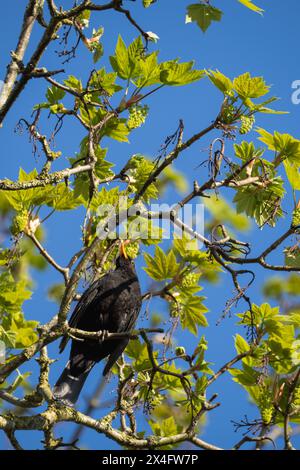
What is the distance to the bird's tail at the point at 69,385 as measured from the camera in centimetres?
527

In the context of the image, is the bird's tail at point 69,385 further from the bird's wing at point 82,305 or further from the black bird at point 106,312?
the bird's wing at point 82,305

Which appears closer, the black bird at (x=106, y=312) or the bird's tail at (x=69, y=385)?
the bird's tail at (x=69, y=385)

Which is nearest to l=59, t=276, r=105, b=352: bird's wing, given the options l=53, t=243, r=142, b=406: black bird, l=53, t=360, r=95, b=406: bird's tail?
l=53, t=243, r=142, b=406: black bird

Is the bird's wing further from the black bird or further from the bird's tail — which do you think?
the bird's tail

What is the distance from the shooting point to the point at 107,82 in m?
4.42

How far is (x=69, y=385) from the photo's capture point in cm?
538

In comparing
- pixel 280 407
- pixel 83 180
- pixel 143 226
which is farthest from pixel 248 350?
pixel 83 180

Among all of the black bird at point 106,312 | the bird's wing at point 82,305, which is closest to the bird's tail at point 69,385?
the black bird at point 106,312

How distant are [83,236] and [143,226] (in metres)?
0.49

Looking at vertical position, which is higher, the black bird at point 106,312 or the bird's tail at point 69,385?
the black bird at point 106,312

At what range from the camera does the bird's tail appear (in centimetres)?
527

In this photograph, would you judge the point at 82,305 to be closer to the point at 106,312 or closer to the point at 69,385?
the point at 106,312

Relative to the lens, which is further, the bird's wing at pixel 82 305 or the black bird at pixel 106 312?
the black bird at pixel 106 312

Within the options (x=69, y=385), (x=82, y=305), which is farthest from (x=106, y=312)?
(x=69, y=385)
